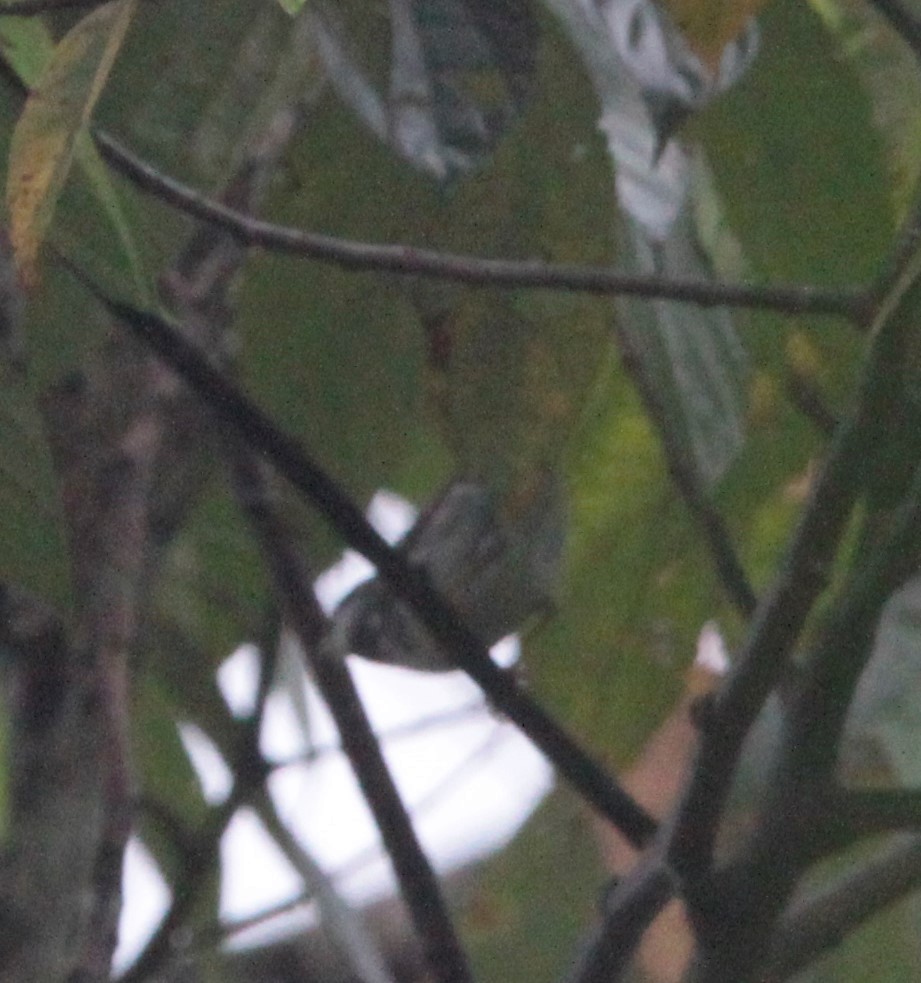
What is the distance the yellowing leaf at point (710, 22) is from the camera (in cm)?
59

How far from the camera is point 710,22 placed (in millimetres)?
586

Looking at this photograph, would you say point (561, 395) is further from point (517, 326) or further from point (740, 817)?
point (740, 817)

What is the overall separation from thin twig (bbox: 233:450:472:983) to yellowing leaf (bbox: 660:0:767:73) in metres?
0.30

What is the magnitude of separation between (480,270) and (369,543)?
5.1 inches

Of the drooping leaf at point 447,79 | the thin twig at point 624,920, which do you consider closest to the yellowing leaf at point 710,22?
the drooping leaf at point 447,79

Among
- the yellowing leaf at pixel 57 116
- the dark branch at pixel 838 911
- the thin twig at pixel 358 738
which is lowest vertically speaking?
the dark branch at pixel 838 911

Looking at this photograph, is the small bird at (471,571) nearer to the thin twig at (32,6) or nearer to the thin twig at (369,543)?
the thin twig at (369,543)

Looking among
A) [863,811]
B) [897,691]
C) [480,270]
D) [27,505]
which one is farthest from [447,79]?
[897,691]

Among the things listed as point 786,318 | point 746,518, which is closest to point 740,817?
point 746,518

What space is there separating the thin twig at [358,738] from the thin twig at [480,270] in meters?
0.17

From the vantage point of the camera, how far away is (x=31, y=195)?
19.3 inches

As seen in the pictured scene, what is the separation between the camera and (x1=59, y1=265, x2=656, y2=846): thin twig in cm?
72

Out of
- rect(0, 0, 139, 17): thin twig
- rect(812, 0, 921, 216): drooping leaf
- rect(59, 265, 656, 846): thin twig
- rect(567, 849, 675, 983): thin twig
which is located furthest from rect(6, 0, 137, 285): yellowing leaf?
rect(812, 0, 921, 216): drooping leaf

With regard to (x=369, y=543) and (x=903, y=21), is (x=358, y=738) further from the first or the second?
(x=903, y=21)
